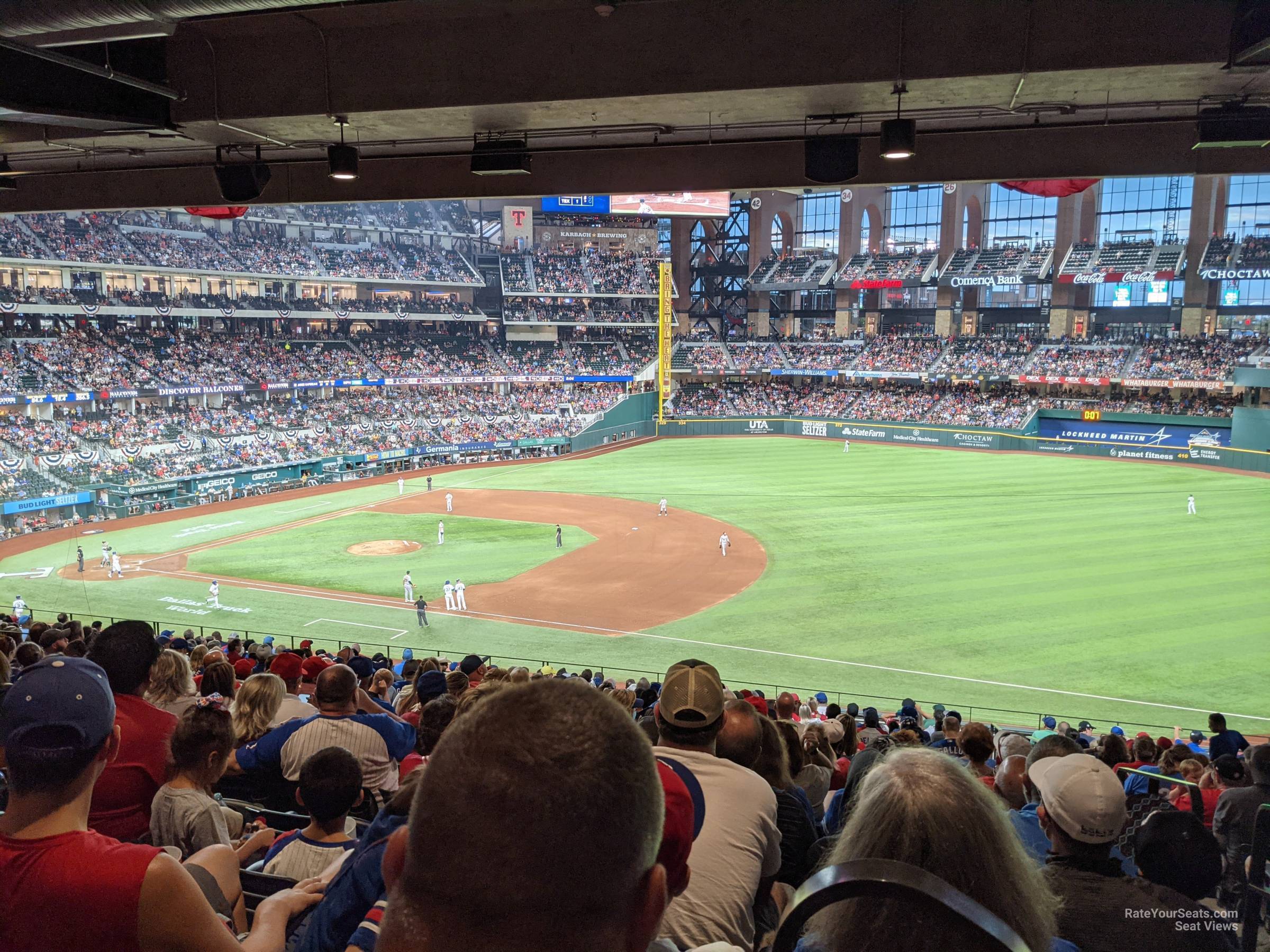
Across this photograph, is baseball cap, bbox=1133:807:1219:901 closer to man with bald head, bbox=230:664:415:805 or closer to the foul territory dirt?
man with bald head, bbox=230:664:415:805

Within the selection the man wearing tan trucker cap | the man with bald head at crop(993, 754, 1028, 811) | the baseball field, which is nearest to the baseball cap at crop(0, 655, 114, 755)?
the man wearing tan trucker cap

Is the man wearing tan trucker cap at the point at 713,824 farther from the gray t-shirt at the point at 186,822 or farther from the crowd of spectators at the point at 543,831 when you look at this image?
the gray t-shirt at the point at 186,822

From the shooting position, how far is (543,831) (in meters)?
1.32

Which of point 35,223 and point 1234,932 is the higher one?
point 35,223

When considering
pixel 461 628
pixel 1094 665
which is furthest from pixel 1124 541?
pixel 461 628

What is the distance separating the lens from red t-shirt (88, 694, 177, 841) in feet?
13.7

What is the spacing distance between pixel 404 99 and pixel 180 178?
5.37m

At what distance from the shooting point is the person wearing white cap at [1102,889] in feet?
9.05

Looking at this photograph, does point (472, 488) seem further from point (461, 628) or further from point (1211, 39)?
point (1211, 39)

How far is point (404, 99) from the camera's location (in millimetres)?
8688

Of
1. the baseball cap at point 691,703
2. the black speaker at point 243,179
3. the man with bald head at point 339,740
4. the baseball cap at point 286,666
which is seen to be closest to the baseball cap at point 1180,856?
the baseball cap at point 691,703

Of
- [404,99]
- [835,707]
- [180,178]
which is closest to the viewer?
[404,99]

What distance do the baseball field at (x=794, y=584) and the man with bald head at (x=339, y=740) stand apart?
14.9 metres

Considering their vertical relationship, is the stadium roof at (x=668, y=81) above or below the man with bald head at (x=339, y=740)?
above
